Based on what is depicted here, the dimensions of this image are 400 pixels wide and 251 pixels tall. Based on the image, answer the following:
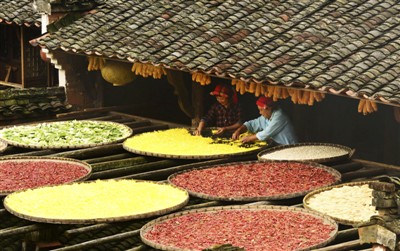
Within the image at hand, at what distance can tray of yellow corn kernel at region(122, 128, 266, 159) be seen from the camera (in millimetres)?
15312

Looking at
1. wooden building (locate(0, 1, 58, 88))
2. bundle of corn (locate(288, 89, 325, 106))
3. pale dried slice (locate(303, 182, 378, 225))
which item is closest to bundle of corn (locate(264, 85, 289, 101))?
bundle of corn (locate(288, 89, 325, 106))

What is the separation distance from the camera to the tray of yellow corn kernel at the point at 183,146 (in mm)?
15312

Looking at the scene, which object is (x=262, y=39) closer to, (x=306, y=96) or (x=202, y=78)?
(x=202, y=78)

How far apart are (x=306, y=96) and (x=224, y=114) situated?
2.24 meters

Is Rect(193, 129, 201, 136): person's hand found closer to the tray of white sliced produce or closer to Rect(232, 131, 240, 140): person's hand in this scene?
Rect(232, 131, 240, 140): person's hand

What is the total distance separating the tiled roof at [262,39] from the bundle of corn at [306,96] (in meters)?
0.21

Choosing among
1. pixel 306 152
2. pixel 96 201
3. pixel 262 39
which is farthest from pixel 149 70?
pixel 96 201

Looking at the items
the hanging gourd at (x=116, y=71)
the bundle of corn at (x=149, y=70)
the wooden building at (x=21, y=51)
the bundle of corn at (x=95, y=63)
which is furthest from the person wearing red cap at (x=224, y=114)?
the wooden building at (x=21, y=51)

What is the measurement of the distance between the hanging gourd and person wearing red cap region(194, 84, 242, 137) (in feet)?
5.81

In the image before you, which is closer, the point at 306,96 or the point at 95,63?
the point at 306,96

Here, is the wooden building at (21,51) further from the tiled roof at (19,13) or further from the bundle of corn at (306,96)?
the bundle of corn at (306,96)

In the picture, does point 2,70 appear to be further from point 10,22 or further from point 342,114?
point 342,114

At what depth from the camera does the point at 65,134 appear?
16.5 meters

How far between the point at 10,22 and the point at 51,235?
837cm
